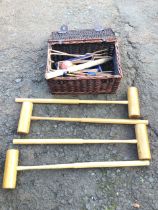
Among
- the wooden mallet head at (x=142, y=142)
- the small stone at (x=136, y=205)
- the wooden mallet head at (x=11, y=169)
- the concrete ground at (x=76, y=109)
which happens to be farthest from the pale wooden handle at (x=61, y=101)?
the small stone at (x=136, y=205)

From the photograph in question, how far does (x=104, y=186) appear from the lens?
2.64m

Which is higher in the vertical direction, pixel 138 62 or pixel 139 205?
pixel 138 62

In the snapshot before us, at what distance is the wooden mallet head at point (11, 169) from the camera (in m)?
2.54

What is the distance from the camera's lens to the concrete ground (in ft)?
8.54

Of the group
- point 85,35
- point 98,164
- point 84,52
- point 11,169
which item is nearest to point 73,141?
point 98,164

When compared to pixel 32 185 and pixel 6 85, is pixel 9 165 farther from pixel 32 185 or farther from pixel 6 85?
pixel 6 85

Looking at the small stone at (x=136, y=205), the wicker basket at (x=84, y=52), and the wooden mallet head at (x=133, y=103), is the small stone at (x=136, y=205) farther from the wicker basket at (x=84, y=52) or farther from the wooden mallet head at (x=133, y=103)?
the wicker basket at (x=84, y=52)

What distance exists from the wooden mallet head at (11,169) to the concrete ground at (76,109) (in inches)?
4.8

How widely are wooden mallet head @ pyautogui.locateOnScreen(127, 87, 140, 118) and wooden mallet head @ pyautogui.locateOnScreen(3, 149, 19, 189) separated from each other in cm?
129

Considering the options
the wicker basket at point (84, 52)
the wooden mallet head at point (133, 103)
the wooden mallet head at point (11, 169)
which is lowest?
the wooden mallet head at point (11, 169)

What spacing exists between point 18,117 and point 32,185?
0.83 meters

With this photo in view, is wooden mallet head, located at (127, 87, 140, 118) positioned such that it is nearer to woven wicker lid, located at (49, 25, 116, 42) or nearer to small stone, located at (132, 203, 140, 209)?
woven wicker lid, located at (49, 25, 116, 42)

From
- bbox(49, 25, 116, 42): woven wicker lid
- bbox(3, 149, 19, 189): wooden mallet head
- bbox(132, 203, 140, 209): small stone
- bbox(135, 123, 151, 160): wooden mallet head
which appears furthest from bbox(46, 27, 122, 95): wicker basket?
bbox(132, 203, 140, 209): small stone

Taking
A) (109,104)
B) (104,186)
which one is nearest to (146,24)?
(109,104)
